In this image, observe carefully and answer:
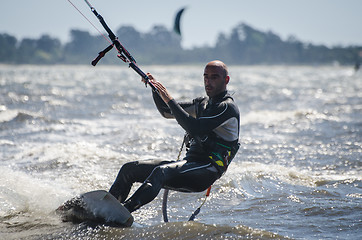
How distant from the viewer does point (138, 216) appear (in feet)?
18.3

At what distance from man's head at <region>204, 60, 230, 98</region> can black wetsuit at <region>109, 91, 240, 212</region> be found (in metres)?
0.08

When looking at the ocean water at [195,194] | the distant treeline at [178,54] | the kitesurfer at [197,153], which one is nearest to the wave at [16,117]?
the ocean water at [195,194]

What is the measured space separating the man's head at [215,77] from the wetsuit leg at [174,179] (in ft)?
2.64

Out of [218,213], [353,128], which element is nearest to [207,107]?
[218,213]

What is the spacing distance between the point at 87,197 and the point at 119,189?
1.11 ft

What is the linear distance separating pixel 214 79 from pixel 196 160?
88 centimetres

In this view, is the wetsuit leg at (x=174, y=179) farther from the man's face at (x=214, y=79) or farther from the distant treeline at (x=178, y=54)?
the distant treeline at (x=178, y=54)

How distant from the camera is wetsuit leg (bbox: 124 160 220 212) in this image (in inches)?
173

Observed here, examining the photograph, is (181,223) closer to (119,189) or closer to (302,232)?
(119,189)

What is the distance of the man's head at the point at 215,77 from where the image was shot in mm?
4807

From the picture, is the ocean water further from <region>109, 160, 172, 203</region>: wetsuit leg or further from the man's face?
the man's face

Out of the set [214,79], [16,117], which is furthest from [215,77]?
[16,117]

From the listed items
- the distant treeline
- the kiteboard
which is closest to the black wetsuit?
the kiteboard

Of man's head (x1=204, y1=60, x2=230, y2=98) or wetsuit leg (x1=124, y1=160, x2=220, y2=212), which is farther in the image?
man's head (x1=204, y1=60, x2=230, y2=98)
